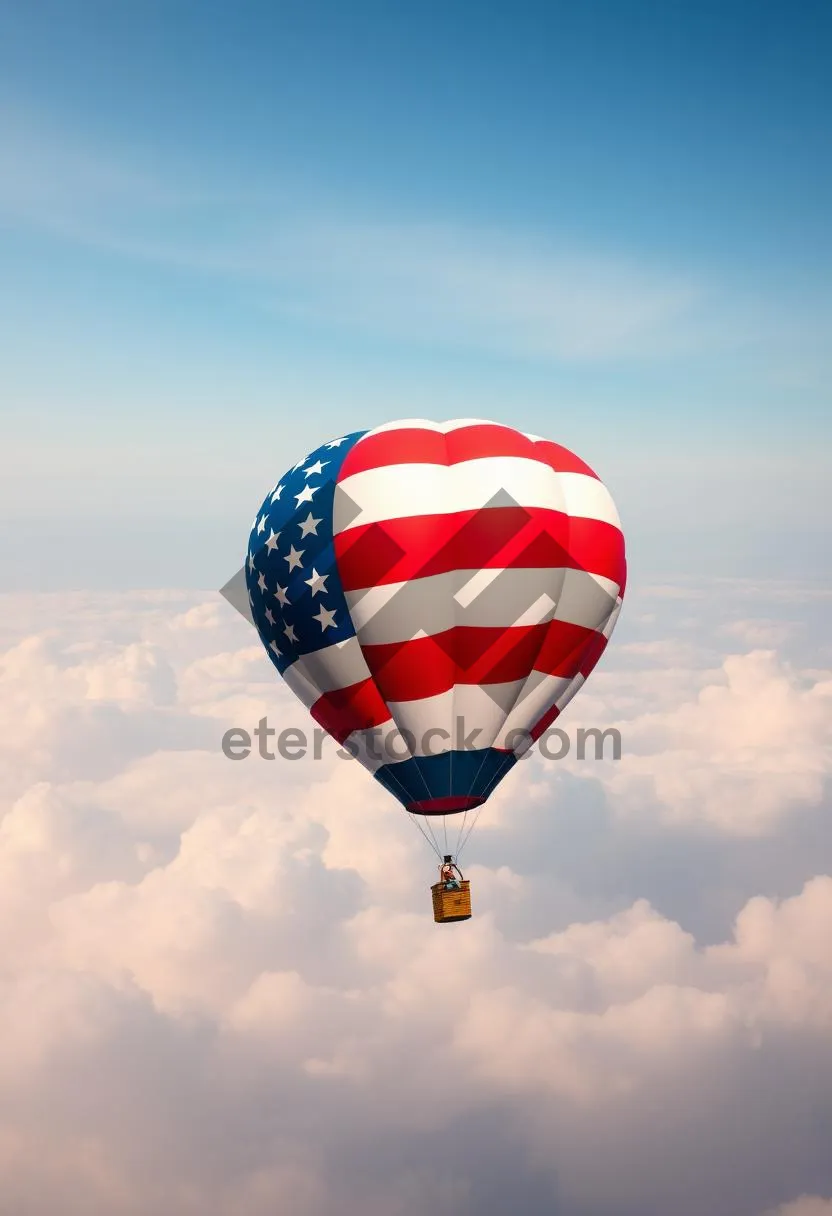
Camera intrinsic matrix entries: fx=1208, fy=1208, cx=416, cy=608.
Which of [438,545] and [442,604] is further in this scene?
[442,604]

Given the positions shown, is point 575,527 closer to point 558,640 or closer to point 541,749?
point 558,640

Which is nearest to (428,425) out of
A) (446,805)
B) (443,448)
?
(443,448)

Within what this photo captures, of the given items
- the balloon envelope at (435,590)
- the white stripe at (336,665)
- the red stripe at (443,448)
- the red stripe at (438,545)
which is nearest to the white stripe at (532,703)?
the balloon envelope at (435,590)

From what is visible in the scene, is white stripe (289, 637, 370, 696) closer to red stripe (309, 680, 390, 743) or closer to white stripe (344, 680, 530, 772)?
red stripe (309, 680, 390, 743)

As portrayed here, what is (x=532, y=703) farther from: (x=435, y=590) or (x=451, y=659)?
(x=435, y=590)

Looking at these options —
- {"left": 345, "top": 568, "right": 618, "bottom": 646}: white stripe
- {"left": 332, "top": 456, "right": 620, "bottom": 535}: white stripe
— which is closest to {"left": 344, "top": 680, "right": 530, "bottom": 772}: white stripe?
{"left": 345, "top": 568, "right": 618, "bottom": 646}: white stripe

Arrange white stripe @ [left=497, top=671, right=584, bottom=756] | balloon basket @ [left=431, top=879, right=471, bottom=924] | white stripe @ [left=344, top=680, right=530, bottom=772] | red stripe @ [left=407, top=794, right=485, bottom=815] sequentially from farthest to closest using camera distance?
white stripe @ [left=497, top=671, right=584, bottom=756]
red stripe @ [left=407, top=794, right=485, bottom=815]
white stripe @ [left=344, top=680, right=530, bottom=772]
balloon basket @ [left=431, top=879, right=471, bottom=924]

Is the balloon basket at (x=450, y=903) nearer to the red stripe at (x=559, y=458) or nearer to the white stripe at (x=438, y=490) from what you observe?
the white stripe at (x=438, y=490)
